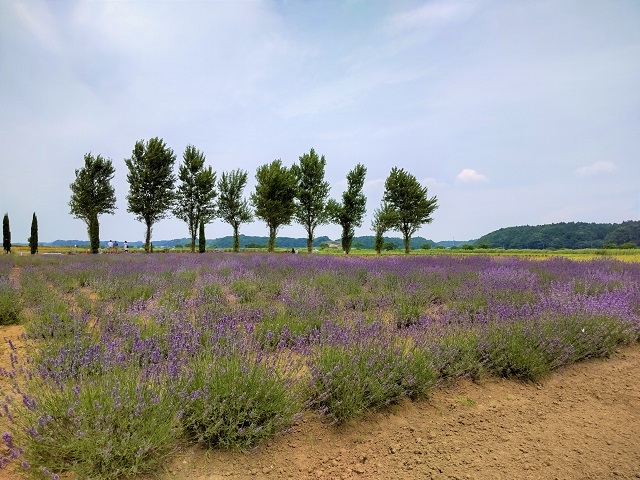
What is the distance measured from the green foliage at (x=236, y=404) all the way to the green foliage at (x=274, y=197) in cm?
2850

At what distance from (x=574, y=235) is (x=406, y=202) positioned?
63.1 metres

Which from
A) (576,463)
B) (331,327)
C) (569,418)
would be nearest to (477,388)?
(569,418)

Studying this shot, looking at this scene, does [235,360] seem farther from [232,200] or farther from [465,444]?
[232,200]

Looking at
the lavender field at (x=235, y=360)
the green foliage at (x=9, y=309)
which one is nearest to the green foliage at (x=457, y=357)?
the lavender field at (x=235, y=360)

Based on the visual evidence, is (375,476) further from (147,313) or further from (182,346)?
(147,313)

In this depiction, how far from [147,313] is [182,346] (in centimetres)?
184

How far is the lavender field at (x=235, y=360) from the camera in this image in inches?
80.7

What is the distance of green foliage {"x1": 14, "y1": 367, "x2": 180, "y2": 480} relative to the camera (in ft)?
6.24

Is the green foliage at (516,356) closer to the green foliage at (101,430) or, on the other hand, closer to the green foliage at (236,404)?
the green foliage at (236,404)

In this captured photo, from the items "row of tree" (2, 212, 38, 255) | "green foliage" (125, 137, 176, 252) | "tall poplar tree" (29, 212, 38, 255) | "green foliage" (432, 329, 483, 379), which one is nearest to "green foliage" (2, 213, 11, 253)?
"row of tree" (2, 212, 38, 255)

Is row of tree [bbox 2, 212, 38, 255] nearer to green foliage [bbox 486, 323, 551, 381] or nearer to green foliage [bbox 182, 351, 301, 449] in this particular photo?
green foliage [bbox 182, 351, 301, 449]

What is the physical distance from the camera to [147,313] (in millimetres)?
4637

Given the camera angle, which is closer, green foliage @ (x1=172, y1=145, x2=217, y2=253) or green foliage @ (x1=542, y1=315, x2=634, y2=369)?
green foliage @ (x1=542, y1=315, x2=634, y2=369)

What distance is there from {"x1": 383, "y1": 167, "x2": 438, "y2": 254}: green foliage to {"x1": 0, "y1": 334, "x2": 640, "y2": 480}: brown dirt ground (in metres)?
33.9
